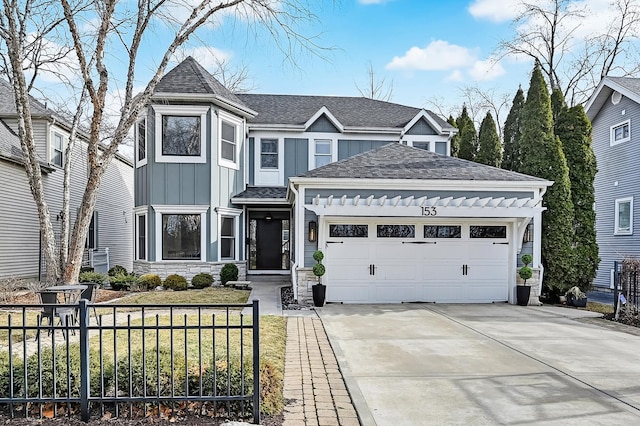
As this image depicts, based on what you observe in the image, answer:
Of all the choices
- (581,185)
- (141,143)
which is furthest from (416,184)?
(141,143)

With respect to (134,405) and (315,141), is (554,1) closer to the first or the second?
(315,141)

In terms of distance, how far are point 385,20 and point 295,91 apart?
35.1 feet

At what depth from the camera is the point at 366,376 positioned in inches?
212

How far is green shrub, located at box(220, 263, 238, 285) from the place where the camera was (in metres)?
13.9

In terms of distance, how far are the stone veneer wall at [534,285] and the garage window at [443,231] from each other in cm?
193

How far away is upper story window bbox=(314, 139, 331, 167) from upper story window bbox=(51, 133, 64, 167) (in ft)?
30.0

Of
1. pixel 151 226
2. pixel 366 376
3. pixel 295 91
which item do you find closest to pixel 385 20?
pixel 366 376

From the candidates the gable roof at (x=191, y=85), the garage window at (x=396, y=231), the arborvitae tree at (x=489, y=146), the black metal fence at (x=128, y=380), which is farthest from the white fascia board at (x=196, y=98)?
the black metal fence at (x=128, y=380)

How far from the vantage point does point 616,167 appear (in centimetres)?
1681

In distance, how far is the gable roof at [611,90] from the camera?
50.9ft

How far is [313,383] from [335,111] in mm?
14814

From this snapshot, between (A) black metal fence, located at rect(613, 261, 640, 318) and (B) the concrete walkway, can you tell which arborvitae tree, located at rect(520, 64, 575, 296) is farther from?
(B) the concrete walkway

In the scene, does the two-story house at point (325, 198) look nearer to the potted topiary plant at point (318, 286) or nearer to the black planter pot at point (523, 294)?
the black planter pot at point (523, 294)

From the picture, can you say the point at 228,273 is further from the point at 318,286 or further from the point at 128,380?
the point at 128,380
